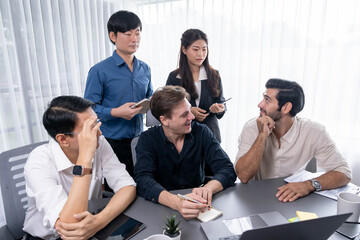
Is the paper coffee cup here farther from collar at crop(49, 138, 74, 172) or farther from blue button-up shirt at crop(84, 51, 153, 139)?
blue button-up shirt at crop(84, 51, 153, 139)

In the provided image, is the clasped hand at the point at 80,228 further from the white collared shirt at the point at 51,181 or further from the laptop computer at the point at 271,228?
the laptop computer at the point at 271,228

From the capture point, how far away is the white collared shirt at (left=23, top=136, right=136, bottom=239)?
1149 mm

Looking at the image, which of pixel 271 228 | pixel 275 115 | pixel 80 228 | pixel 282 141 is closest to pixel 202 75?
pixel 275 115

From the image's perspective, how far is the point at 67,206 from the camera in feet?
3.61

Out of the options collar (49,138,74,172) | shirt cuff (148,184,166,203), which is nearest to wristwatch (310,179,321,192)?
shirt cuff (148,184,166,203)

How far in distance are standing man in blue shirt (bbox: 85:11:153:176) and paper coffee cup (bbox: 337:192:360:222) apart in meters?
1.50

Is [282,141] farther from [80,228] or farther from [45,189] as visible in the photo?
[45,189]

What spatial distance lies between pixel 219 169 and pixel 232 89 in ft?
6.30

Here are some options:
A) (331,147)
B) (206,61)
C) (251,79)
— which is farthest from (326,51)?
(331,147)

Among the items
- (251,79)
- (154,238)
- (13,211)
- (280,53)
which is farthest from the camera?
(251,79)

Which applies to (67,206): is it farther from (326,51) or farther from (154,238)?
(326,51)

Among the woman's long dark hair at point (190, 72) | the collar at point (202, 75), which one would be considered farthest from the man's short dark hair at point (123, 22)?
the collar at point (202, 75)

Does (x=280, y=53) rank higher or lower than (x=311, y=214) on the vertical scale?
higher

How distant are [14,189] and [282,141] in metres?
1.70
